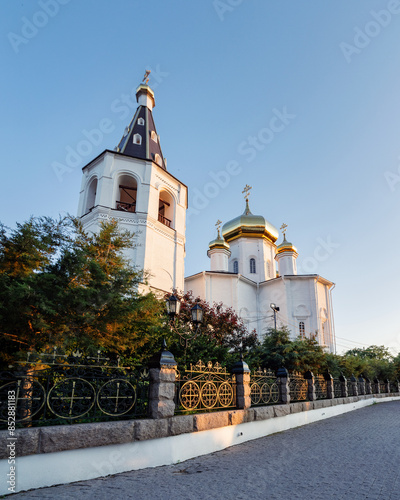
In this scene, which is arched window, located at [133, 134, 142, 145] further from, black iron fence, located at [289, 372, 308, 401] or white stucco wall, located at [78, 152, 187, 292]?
black iron fence, located at [289, 372, 308, 401]

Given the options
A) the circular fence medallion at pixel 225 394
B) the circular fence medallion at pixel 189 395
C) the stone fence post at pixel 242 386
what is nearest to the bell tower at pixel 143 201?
the stone fence post at pixel 242 386

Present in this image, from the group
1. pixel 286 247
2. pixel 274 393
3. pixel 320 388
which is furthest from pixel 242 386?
pixel 286 247

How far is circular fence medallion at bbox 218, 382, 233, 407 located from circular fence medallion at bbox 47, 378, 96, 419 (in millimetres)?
2617

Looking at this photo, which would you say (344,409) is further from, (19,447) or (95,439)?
(19,447)

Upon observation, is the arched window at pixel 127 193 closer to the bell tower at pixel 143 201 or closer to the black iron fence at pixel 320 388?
the bell tower at pixel 143 201

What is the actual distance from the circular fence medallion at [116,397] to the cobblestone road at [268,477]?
0.75 metres

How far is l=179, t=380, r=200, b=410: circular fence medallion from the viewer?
5.38 m

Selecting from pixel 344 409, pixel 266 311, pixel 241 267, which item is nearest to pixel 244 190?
pixel 241 267

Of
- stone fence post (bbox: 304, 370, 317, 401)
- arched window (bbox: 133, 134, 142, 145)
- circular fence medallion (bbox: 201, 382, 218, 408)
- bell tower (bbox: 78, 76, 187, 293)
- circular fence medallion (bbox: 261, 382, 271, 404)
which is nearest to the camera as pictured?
circular fence medallion (bbox: 201, 382, 218, 408)

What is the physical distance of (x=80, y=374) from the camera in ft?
14.3

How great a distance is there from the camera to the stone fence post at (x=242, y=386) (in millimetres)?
6656

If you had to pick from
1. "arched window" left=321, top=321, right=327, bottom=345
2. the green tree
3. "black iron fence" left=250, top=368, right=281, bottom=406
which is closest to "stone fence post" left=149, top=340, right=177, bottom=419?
"black iron fence" left=250, top=368, right=281, bottom=406

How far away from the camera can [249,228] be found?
33312mm

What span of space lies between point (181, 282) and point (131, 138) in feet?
34.0
